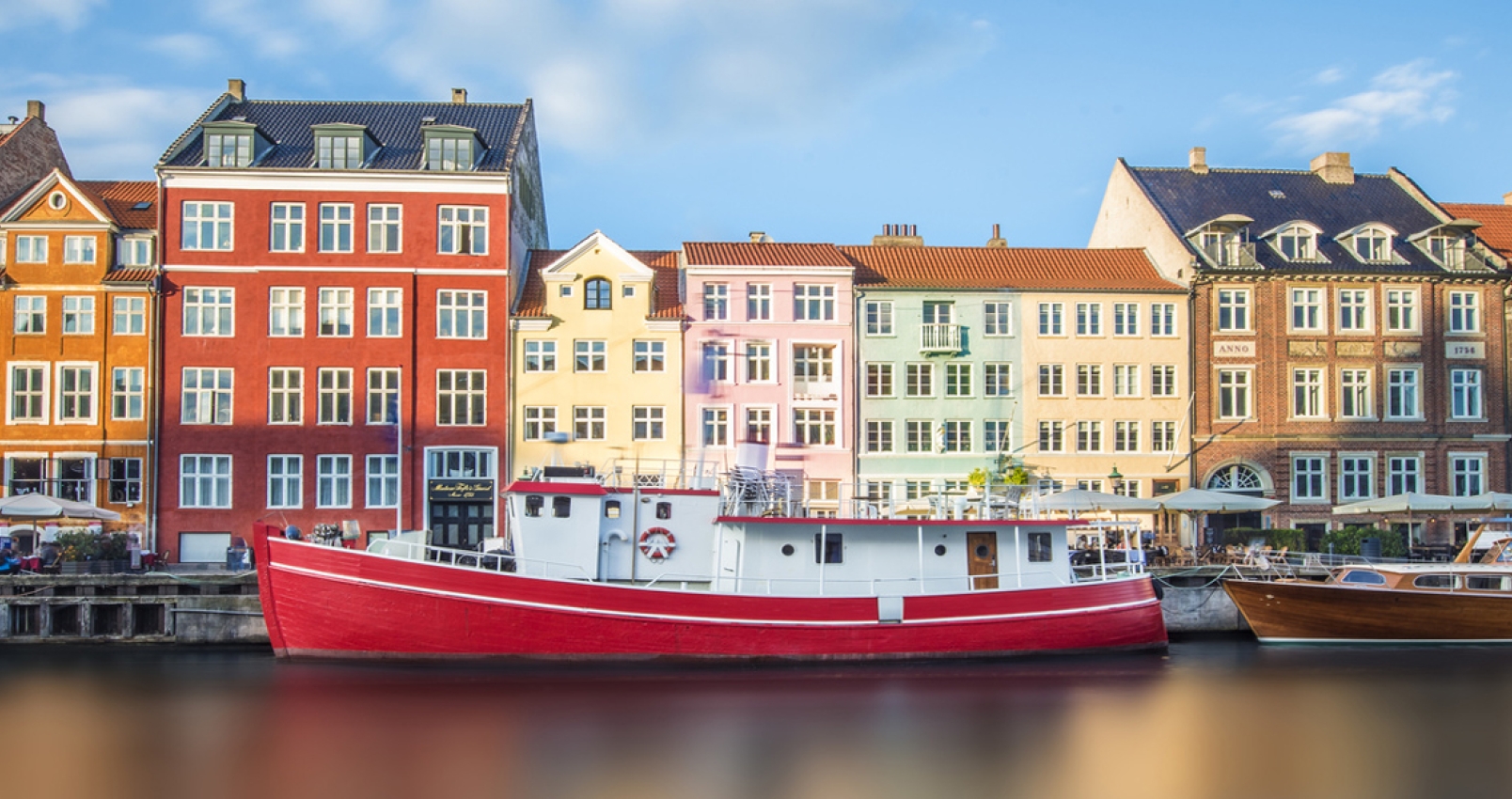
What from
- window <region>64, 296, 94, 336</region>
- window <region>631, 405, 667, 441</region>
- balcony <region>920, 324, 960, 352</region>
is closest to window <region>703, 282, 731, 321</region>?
window <region>631, 405, 667, 441</region>

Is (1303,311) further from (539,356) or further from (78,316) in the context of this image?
(78,316)

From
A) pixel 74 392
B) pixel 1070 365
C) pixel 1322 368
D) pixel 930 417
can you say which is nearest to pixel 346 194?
pixel 74 392

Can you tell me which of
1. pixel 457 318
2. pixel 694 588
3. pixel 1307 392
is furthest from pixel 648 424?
pixel 1307 392

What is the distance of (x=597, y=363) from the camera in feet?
128

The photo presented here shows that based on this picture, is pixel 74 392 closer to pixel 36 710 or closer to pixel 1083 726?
pixel 36 710

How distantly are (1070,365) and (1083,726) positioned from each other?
2182cm

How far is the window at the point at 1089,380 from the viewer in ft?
135

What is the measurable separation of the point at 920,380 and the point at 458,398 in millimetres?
14821

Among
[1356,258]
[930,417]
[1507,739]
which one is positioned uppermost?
[1356,258]

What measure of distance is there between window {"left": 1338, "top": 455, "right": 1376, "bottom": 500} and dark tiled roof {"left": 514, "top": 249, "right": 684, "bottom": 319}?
74.6 ft

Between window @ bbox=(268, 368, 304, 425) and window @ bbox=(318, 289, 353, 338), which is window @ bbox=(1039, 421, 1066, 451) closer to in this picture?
window @ bbox=(318, 289, 353, 338)

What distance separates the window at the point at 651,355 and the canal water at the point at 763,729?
51.1ft

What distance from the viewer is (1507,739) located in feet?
66.5

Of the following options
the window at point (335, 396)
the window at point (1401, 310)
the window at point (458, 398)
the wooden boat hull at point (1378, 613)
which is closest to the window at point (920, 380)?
Answer: the wooden boat hull at point (1378, 613)
